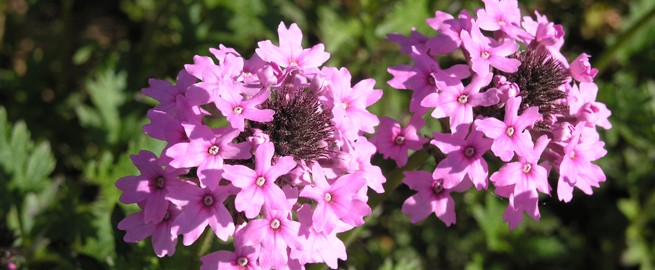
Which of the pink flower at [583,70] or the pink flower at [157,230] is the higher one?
the pink flower at [583,70]

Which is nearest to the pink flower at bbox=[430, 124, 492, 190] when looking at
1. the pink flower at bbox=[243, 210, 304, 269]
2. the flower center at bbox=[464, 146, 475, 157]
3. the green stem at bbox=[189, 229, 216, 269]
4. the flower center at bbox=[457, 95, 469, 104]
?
the flower center at bbox=[464, 146, 475, 157]

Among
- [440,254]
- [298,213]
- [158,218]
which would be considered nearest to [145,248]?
[158,218]

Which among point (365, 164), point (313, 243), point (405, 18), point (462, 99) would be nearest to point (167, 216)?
point (313, 243)

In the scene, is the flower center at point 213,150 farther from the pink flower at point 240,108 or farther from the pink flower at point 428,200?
the pink flower at point 428,200

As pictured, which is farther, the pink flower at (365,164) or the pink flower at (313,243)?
the pink flower at (365,164)

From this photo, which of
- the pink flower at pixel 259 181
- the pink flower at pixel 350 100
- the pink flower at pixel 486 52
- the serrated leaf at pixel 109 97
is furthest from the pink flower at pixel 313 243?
the serrated leaf at pixel 109 97

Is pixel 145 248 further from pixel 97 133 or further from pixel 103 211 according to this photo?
pixel 97 133

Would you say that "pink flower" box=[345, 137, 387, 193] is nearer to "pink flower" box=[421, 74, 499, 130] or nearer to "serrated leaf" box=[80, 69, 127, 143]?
"pink flower" box=[421, 74, 499, 130]
